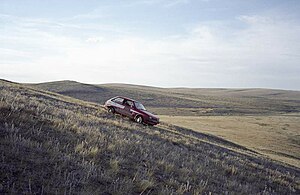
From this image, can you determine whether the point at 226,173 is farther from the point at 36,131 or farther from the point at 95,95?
the point at 95,95

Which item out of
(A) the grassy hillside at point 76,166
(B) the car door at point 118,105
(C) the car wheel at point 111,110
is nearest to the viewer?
(A) the grassy hillside at point 76,166

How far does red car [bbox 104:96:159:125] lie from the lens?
70.8 ft

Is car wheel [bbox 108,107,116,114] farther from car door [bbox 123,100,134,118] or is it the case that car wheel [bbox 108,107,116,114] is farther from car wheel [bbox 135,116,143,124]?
car wheel [bbox 135,116,143,124]

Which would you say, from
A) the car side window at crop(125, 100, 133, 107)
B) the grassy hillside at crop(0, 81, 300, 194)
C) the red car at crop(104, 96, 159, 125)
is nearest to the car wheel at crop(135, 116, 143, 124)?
the red car at crop(104, 96, 159, 125)

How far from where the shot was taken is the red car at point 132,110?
21.6 m

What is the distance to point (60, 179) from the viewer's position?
499 centimetres

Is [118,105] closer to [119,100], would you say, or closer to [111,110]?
[119,100]

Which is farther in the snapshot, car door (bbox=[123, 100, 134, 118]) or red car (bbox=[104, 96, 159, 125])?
car door (bbox=[123, 100, 134, 118])

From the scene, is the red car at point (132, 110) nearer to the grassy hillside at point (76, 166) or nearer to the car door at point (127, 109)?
the car door at point (127, 109)

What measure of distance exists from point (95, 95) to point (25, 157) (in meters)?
89.0

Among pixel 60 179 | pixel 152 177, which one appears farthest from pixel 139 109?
pixel 60 179

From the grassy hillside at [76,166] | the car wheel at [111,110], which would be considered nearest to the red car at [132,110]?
the car wheel at [111,110]

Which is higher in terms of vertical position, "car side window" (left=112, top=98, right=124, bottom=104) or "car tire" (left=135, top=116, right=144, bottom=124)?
"car side window" (left=112, top=98, right=124, bottom=104)

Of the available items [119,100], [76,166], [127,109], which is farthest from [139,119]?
[76,166]
